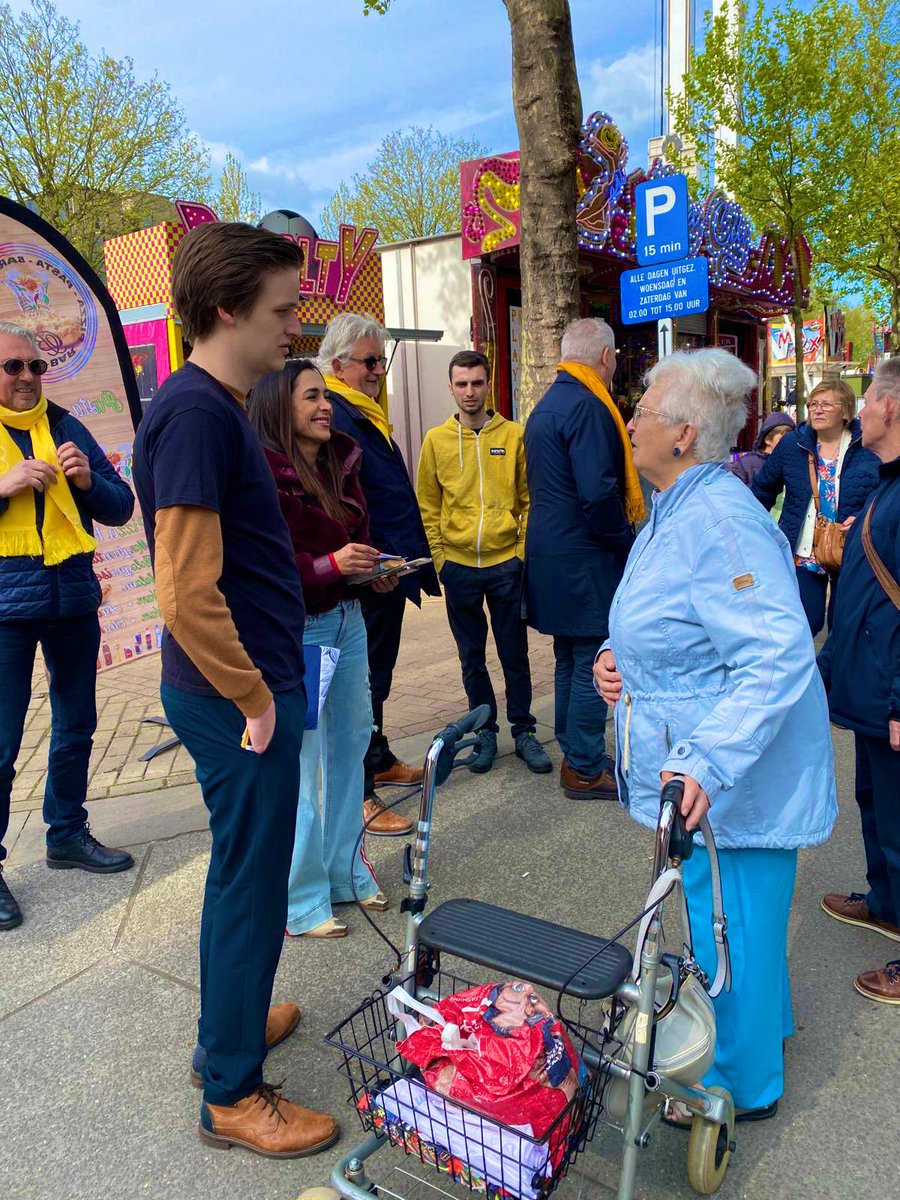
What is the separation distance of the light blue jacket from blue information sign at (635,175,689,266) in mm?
5428

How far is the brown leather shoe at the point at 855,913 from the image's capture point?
3.09m

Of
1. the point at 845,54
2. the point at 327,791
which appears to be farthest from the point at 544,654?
the point at 845,54

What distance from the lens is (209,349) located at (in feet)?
6.55

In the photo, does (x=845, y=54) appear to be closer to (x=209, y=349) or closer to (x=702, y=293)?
(x=702, y=293)

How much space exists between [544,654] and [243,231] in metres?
5.25

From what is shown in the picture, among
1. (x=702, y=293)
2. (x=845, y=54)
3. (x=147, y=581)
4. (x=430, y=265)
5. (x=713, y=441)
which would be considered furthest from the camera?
(x=845, y=54)

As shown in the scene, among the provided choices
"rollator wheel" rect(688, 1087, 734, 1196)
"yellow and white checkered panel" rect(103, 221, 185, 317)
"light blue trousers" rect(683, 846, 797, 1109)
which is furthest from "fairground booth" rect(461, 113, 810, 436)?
"rollator wheel" rect(688, 1087, 734, 1196)

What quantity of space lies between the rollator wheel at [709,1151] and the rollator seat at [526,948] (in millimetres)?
461

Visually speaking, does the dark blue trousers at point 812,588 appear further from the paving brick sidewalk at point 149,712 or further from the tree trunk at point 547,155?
the tree trunk at point 547,155

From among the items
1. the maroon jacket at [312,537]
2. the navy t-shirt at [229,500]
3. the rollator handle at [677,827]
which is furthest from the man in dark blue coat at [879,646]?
the navy t-shirt at [229,500]

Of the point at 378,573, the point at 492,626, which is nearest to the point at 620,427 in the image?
the point at 492,626

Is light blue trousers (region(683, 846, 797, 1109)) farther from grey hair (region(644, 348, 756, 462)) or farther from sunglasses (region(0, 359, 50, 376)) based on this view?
sunglasses (region(0, 359, 50, 376))

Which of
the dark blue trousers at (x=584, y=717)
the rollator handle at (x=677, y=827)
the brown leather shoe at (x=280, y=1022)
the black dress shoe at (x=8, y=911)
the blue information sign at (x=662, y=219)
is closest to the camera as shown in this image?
the rollator handle at (x=677, y=827)

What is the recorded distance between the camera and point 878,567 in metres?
2.80
